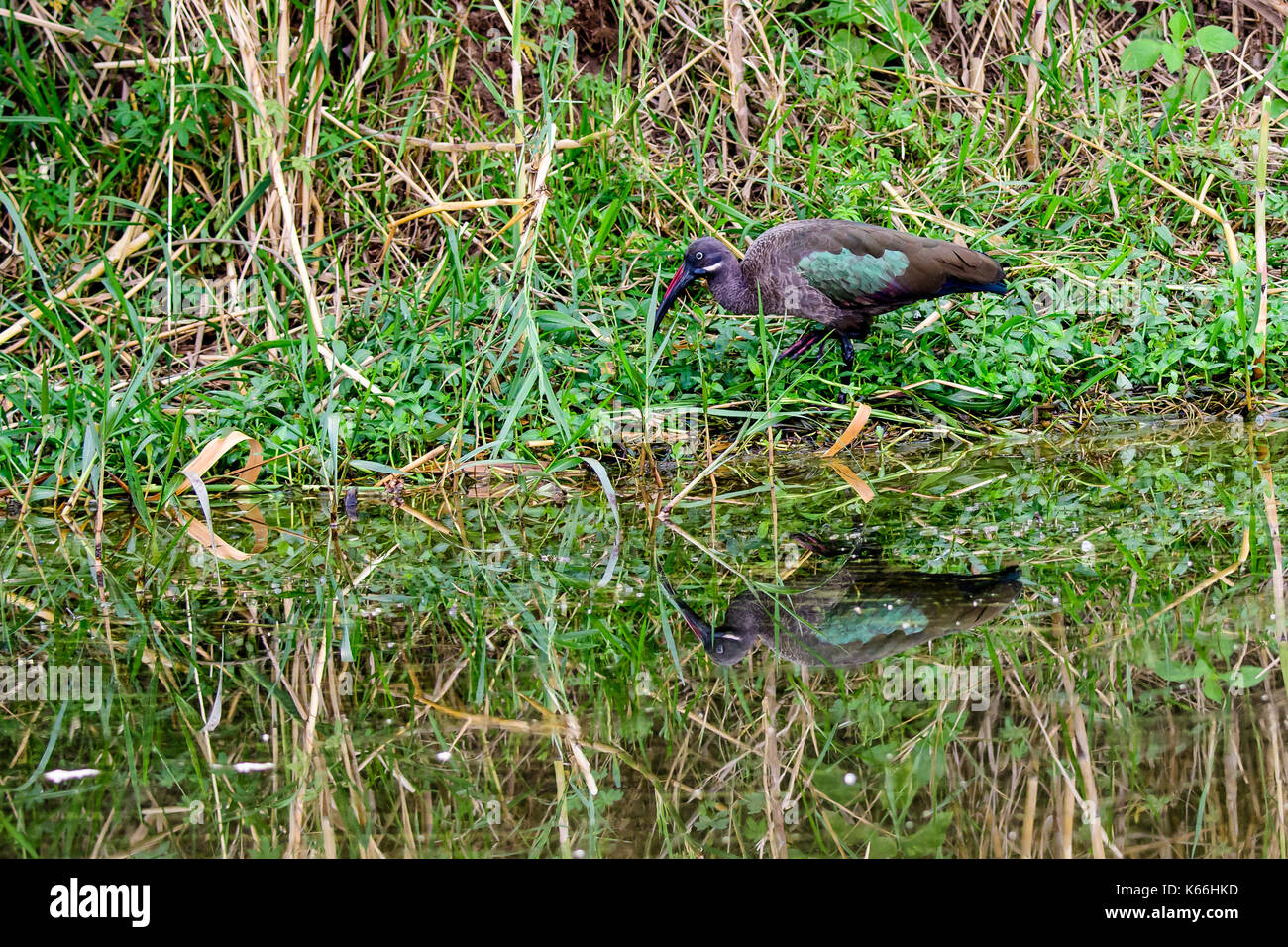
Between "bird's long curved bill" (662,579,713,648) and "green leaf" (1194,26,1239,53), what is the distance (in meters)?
3.80

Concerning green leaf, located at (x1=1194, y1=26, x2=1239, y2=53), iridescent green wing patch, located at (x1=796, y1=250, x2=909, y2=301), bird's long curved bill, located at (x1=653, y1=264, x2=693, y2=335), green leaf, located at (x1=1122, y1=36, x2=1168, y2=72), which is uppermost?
green leaf, located at (x1=1194, y1=26, x2=1239, y2=53)

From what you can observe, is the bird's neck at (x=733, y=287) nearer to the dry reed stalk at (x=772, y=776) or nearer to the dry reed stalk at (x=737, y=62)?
the dry reed stalk at (x=737, y=62)

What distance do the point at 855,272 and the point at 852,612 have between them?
6.10 ft

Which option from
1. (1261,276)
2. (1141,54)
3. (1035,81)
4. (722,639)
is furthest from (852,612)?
(1035,81)

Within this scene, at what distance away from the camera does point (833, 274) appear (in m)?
4.36

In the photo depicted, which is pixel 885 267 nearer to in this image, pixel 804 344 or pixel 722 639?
pixel 804 344

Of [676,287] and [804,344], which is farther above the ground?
[676,287]

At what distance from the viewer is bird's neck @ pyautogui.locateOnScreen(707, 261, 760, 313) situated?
15.3 ft

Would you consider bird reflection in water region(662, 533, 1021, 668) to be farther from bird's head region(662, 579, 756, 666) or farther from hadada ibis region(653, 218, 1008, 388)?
hadada ibis region(653, 218, 1008, 388)

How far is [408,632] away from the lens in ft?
9.08

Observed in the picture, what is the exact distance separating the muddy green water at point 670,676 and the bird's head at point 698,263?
3.67 feet

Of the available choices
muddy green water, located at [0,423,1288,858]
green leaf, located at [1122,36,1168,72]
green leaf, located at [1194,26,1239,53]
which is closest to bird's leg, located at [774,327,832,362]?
muddy green water, located at [0,423,1288,858]

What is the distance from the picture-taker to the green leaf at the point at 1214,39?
5.34 meters

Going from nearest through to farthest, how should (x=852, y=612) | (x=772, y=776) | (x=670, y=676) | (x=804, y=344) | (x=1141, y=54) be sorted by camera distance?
(x=772, y=776) → (x=670, y=676) → (x=852, y=612) → (x=804, y=344) → (x=1141, y=54)
